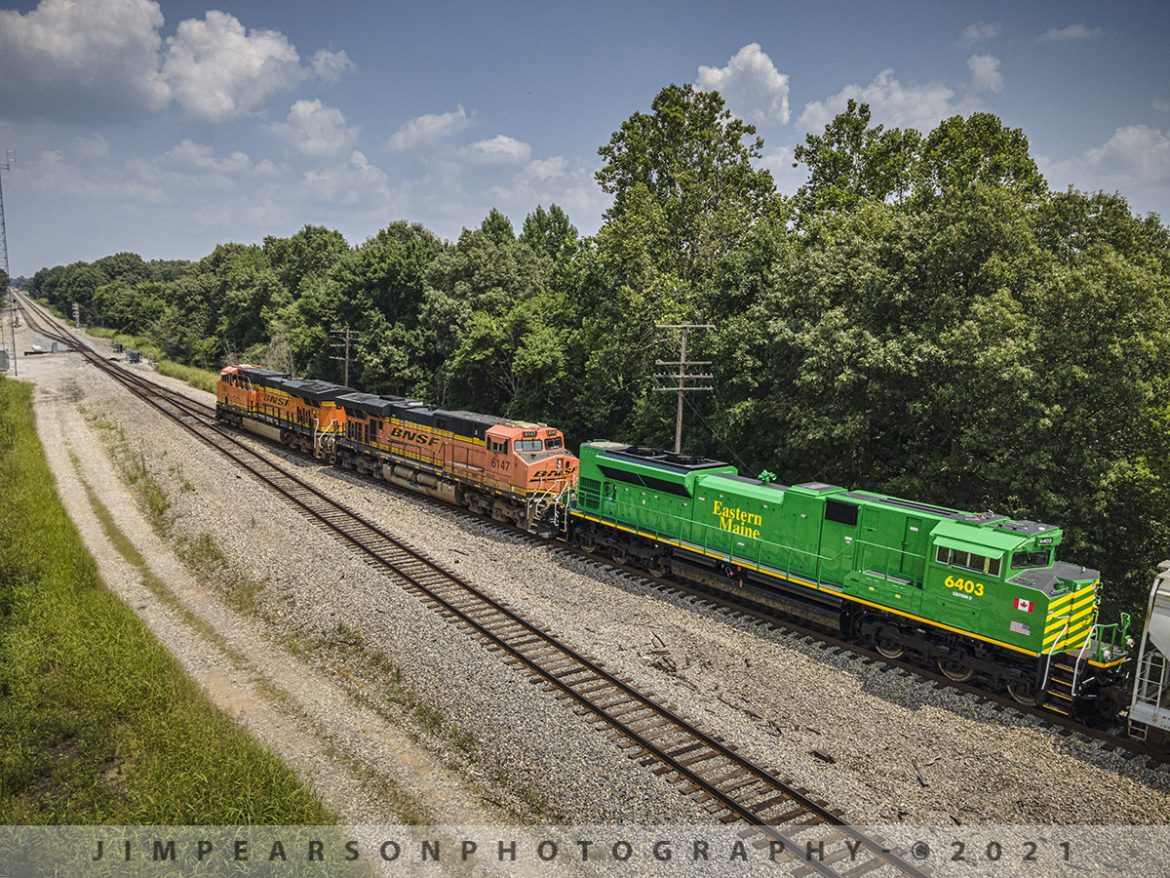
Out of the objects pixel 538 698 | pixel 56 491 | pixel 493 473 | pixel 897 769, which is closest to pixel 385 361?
pixel 56 491

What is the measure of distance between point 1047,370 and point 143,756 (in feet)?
75.1

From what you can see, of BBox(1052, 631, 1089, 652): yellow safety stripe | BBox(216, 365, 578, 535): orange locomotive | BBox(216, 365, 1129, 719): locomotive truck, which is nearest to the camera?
BBox(1052, 631, 1089, 652): yellow safety stripe

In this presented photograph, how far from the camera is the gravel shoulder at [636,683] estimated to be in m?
11.9

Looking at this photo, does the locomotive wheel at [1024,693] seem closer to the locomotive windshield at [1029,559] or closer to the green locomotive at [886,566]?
the green locomotive at [886,566]

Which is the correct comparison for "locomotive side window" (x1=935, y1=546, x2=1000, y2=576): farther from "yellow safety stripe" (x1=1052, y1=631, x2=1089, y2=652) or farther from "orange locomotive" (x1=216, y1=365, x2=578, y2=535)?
"orange locomotive" (x1=216, y1=365, x2=578, y2=535)

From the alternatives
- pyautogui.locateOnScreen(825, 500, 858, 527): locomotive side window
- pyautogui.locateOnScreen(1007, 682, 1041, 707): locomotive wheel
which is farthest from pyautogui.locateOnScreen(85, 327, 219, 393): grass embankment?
pyautogui.locateOnScreen(1007, 682, 1041, 707): locomotive wheel

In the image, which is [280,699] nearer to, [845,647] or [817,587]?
[817,587]

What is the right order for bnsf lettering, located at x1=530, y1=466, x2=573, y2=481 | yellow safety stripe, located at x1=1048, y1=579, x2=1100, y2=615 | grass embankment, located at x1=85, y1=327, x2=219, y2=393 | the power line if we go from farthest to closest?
1. grass embankment, located at x1=85, y1=327, x2=219, y2=393
2. the power line
3. bnsf lettering, located at x1=530, y1=466, x2=573, y2=481
4. yellow safety stripe, located at x1=1048, y1=579, x2=1100, y2=615

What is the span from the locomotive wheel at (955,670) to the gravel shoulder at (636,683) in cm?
65

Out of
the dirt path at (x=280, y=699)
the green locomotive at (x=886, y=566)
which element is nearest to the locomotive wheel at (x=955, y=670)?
the green locomotive at (x=886, y=566)

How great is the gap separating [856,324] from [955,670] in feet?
42.9

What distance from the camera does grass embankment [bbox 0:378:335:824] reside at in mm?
10953

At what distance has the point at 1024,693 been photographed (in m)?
14.9

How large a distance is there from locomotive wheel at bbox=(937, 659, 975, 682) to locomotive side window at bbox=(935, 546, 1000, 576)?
203 cm
